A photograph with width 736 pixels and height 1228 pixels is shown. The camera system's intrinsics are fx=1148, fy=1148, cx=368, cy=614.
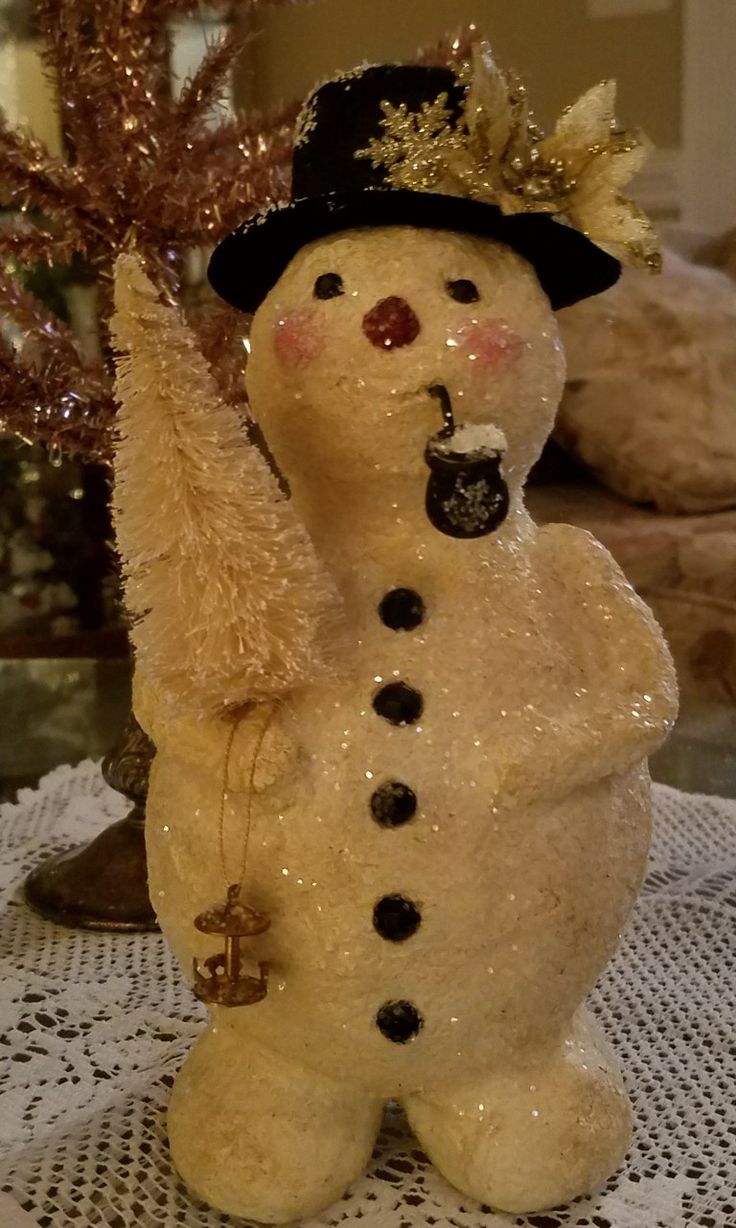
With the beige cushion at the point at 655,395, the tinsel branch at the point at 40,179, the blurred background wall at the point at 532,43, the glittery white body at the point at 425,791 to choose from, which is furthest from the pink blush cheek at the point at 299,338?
the blurred background wall at the point at 532,43

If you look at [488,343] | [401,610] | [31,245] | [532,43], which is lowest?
[401,610]

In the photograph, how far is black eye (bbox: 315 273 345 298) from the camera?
0.47 meters

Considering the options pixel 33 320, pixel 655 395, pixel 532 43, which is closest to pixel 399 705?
pixel 33 320

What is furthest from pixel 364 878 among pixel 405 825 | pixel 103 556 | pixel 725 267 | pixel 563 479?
pixel 103 556

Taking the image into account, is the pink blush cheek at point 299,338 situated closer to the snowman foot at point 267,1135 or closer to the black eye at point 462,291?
the black eye at point 462,291

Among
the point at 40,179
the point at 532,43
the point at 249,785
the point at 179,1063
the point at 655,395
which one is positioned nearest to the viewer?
the point at 249,785

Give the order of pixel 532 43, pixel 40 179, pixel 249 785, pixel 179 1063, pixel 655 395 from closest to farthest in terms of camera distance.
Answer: pixel 249 785 < pixel 179 1063 < pixel 40 179 < pixel 655 395 < pixel 532 43

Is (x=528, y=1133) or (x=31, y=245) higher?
(x=31, y=245)

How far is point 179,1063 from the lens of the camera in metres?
0.64

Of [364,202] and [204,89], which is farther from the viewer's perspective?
[204,89]

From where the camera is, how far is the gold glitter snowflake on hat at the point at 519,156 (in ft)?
1.55

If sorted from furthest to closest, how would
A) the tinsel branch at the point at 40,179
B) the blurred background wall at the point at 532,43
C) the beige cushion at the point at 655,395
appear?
the blurred background wall at the point at 532,43
the beige cushion at the point at 655,395
the tinsel branch at the point at 40,179

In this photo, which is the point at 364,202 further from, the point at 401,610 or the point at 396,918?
the point at 396,918

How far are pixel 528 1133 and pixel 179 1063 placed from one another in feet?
0.73
